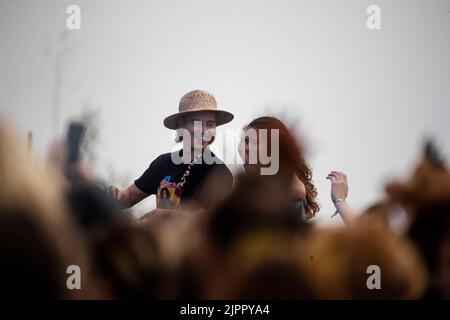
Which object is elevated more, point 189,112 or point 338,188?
point 189,112

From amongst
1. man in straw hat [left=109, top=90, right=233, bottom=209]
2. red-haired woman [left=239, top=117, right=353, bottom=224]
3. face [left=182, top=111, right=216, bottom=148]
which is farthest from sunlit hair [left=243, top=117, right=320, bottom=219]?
face [left=182, top=111, right=216, bottom=148]

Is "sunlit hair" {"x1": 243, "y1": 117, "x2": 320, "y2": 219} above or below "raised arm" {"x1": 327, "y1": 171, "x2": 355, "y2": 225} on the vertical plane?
above

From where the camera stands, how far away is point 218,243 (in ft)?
2.13

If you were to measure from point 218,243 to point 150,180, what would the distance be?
0.96 m

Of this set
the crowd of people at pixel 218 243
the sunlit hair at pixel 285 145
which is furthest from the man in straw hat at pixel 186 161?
the crowd of people at pixel 218 243

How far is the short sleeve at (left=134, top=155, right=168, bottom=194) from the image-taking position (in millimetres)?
1558

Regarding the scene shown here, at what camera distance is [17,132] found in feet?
1.89

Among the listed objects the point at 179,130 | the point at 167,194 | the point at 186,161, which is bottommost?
the point at 167,194

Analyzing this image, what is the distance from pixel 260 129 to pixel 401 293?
469 mm

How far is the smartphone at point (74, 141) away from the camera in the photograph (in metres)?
0.63

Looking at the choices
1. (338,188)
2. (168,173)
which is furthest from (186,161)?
(338,188)

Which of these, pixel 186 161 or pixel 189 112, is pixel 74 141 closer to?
pixel 186 161

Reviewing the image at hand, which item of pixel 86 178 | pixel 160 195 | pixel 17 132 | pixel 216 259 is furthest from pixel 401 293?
pixel 160 195

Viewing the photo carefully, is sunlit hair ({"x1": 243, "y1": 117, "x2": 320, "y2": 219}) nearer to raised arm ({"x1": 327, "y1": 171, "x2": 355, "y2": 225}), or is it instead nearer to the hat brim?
raised arm ({"x1": 327, "y1": 171, "x2": 355, "y2": 225})
